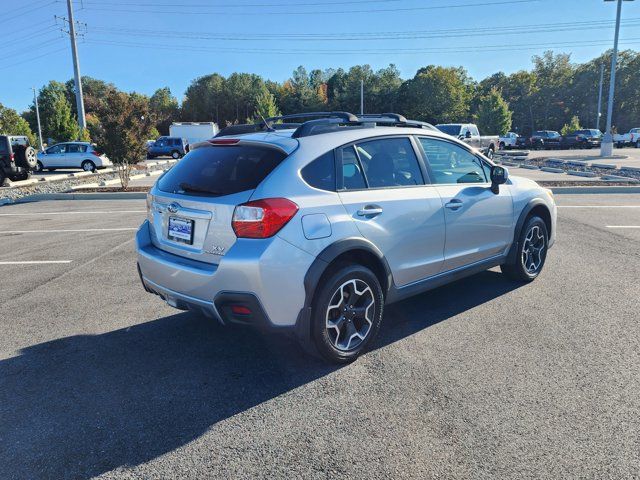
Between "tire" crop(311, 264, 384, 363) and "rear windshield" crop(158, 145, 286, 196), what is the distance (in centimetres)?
90

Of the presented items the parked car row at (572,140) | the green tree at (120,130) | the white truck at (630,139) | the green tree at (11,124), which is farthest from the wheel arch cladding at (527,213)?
the green tree at (11,124)

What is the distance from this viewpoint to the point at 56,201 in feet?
46.1

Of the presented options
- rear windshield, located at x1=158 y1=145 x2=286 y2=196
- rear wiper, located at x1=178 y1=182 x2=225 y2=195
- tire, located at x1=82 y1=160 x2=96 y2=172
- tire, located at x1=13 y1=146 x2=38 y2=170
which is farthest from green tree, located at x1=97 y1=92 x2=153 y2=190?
rear wiper, located at x1=178 y1=182 x2=225 y2=195

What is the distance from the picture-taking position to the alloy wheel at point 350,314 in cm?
368

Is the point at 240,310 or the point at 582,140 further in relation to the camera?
the point at 582,140

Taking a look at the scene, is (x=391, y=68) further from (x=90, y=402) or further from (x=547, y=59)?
(x=90, y=402)

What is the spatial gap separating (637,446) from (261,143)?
304 cm

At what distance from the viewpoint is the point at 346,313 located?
3756 mm

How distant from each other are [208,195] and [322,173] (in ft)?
2.77

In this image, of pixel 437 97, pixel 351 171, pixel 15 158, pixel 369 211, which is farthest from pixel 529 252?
pixel 437 97

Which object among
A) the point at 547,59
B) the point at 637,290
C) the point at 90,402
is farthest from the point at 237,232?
the point at 547,59

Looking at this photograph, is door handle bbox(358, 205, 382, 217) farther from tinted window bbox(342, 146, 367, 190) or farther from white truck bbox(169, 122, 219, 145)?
white truck bbox(169, 122, 219, 145)

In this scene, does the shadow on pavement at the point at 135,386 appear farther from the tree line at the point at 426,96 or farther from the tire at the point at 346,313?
the tree line at the point at 426,96

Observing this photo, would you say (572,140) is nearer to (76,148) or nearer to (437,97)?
(437,97)
